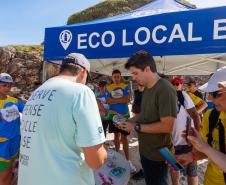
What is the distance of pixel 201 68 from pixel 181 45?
110 inches

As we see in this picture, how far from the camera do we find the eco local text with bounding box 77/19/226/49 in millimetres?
2912

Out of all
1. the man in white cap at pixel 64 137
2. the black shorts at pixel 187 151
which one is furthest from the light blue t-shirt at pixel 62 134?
the black shorts at pixel 187 151

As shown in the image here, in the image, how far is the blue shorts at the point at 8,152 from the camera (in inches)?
124

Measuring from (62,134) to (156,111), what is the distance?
1.03 meters

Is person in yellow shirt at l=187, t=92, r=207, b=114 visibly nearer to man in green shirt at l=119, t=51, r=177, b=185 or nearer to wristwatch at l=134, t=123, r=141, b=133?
man in green shirt at l=119, t=51, r=177, b=185

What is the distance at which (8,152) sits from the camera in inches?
125

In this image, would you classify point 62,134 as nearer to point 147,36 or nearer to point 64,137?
point 64,137

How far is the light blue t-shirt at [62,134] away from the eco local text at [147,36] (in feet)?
6.37

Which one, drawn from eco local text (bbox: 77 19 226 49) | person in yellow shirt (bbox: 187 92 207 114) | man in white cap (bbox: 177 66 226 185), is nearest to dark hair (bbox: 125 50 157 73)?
man in white cap (bbox: 177 66 226 185)

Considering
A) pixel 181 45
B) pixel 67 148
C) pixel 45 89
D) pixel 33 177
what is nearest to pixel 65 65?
pixel 45 89

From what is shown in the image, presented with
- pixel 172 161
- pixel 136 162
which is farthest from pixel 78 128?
pixel 136 162

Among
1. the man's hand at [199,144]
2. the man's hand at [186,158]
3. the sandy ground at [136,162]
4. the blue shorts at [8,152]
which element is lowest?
the sandy ground at [136,162]

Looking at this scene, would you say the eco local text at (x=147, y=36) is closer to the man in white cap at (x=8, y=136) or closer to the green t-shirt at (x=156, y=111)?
the green t-shirt at (x=156, y=111)

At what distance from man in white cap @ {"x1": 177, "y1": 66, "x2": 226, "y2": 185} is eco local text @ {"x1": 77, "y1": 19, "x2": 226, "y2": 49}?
4.61ft
